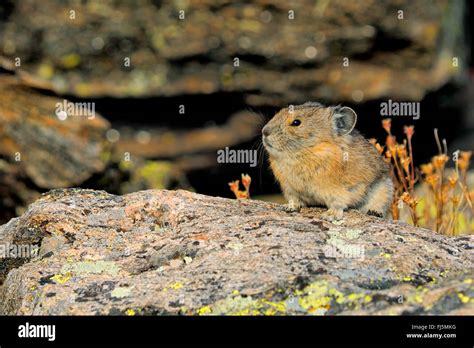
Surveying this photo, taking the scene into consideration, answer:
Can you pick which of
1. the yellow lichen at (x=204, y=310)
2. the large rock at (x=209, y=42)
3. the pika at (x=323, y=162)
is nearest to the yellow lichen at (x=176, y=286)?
the yellow lichen at (x=204, y=310)

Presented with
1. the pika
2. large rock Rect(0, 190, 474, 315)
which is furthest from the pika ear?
large rock Rect(0, 190, 474, 315)

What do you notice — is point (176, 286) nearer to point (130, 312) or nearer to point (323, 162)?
point (130, 312)

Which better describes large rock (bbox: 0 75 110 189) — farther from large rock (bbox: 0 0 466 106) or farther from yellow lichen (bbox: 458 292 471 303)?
yellow lichen (bbox: 458 292 471 303)

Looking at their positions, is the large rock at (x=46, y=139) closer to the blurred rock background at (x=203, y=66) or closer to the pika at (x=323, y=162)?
the blurred rock background at (x=203, y=66)
